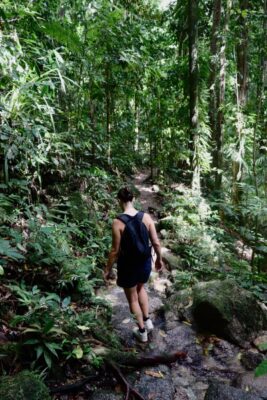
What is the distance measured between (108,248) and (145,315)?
77.6 inches

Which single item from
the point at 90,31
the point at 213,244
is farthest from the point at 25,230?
the point at 213,244

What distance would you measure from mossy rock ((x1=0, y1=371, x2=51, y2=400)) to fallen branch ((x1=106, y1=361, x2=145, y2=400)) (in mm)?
760

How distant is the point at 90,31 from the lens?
20.4ft

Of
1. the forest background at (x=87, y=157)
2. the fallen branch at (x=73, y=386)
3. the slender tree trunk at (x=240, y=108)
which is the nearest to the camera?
the fallen branch at (x=73, y=386)

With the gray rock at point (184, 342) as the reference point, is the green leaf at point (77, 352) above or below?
above

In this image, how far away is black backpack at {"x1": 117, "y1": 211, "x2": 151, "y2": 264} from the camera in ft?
12.3

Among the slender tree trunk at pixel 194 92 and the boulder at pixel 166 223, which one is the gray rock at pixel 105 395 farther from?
the slender tree trunk at pixel 194 92

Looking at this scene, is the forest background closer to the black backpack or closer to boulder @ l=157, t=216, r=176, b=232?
boulder @ l=157, t=216, r=176, b=232

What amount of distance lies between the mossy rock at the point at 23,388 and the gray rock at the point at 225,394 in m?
1.40

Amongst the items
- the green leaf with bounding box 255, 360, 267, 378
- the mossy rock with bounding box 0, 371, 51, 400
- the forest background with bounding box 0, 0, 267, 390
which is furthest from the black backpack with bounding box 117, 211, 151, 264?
the green leaf with bounding box 255, 360, 267, 378

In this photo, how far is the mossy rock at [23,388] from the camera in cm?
223

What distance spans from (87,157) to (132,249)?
4.70 metres

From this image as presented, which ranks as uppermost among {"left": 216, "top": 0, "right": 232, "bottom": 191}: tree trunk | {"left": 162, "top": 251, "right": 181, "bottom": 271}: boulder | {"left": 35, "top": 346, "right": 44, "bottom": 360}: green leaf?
{"left": 216, "top": 0, "right": 232, "bottom": 191}: tree trunk

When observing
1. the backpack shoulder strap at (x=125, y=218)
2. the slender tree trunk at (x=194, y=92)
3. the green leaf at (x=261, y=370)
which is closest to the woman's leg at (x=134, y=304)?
the backpack shoulder strap at (x=125, y=218)
